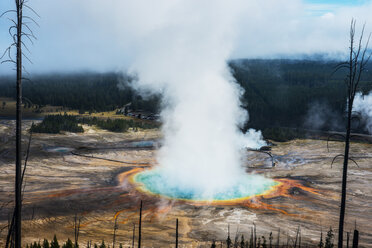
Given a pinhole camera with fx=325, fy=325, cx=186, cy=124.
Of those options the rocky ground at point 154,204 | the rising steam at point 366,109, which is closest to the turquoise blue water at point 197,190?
the rocky ground at point 154,204

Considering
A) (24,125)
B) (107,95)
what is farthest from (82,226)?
(107,95)

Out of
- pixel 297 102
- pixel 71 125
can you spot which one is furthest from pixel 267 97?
pixel 71 125

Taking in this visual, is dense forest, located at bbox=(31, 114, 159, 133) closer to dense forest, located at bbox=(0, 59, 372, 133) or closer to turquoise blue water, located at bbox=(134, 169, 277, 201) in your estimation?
dense forest, located at bbox=(0, 59, 372, 133)

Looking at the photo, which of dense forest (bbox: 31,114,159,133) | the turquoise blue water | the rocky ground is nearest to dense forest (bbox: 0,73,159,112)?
dense forest (bbox: 31,114,159,133)

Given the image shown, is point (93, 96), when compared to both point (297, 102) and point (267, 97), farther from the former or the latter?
point (297, 102)

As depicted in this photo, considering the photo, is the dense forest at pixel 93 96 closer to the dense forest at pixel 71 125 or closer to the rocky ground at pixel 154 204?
the dense forest at pixel 71 125
